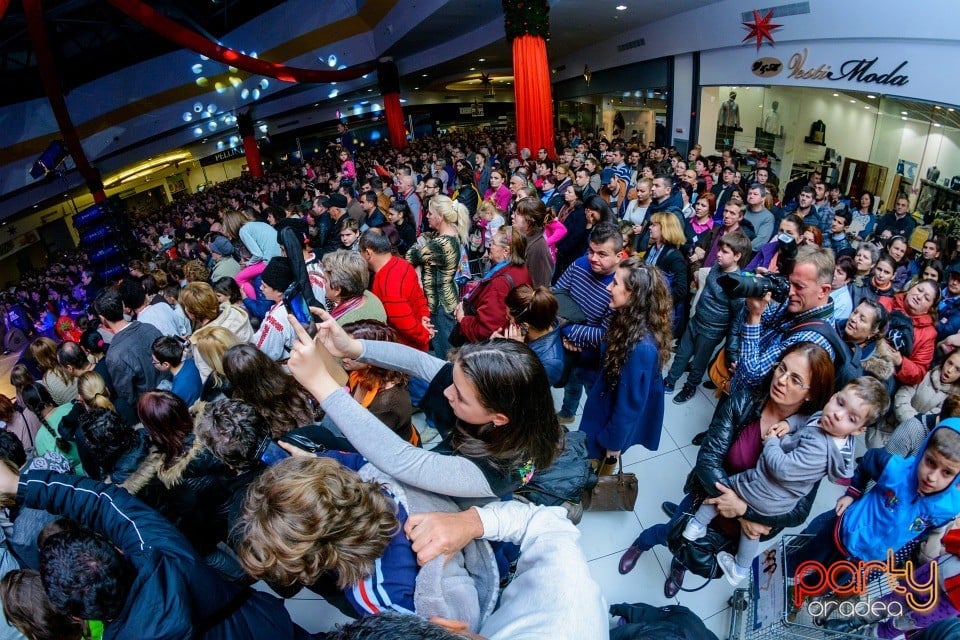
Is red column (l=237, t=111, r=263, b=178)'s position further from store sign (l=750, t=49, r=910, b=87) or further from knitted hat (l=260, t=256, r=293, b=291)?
knitted hat (l=260, t=256, r=293, b=291)

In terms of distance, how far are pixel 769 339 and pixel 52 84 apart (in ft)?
52.3

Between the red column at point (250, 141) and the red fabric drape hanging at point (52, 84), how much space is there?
5.92 metres

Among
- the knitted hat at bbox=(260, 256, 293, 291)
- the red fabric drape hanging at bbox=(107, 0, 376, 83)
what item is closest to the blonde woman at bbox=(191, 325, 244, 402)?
the knitted hat at bbox=(260, 256, 293, 291)

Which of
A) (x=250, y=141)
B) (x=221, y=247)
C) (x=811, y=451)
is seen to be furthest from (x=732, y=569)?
(x=250, y=141)

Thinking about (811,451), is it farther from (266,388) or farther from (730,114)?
(730,114)

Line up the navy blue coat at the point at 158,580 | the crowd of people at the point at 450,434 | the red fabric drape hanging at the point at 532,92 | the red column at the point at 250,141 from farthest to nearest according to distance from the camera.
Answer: the red column at the point at 250,141
the red fabric drape hanging at the point at 532,92
the navy blue coat at the point at 158,580
the crowd of people at the point at 450,434

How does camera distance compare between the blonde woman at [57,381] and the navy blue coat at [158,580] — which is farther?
the blonde woman at [57,381]

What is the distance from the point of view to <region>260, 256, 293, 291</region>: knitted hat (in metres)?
2.44

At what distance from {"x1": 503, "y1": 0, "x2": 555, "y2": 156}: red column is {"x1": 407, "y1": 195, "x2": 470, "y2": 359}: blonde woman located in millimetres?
6496

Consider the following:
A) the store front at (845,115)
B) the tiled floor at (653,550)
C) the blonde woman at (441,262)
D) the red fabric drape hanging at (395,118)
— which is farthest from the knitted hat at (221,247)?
the red fabric drape hanging at (395,118)

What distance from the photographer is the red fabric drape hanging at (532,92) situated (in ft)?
29.1

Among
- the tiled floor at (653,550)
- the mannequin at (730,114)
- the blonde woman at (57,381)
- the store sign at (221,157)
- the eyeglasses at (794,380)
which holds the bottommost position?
the tiled floor at (653,550)

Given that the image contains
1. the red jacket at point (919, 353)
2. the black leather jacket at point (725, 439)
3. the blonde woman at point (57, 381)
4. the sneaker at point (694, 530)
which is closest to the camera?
the black leather jacket at point (725, 439)

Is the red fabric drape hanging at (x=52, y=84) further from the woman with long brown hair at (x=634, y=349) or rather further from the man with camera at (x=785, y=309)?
the man with camera at (x=785, y=309)
